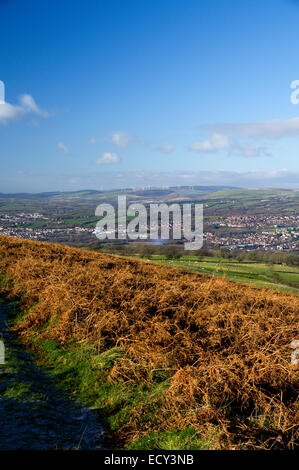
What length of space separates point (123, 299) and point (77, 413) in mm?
3421

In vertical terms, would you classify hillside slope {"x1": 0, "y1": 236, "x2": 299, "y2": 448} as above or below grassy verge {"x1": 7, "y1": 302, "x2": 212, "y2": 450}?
above

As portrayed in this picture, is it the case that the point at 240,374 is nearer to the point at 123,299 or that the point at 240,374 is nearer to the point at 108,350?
the point at 108,350

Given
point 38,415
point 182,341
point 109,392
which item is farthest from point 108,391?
point 182,341

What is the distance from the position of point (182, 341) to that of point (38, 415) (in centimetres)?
279

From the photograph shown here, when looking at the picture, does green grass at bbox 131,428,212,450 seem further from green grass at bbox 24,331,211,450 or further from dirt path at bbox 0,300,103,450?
dirt path at bbox 0,300,103,450

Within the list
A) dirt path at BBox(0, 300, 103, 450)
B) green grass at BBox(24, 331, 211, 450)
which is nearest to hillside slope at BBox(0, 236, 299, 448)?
green grass at BBox(24, 331, 211, 450)

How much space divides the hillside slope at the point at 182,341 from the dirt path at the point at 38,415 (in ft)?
1.85

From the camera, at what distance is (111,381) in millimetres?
4828

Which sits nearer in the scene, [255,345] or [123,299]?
[255,345]

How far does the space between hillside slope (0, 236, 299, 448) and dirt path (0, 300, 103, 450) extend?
563mm

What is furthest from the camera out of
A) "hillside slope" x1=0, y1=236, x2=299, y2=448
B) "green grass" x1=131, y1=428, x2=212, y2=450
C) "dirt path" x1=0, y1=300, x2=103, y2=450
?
"hillside slope" x1=0, y1=236, x2=299, y2=448

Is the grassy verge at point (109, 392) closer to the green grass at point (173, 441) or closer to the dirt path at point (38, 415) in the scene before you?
the green grass at point (173, 441)

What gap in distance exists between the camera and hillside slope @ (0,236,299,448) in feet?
12.5
